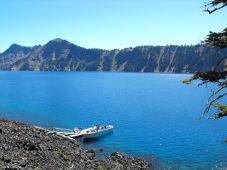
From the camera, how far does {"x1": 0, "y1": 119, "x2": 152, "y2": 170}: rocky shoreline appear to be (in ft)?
131

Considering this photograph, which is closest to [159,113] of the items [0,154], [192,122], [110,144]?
[192,122]

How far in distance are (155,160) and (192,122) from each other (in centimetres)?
4137

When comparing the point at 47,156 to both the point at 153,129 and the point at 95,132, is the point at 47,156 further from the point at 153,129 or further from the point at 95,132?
the point at 153,129

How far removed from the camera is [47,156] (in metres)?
44.2

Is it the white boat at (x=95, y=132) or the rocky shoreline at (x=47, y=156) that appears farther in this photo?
the white boat at (x=95, y=132)

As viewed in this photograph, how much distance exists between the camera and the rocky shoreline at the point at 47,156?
39.9 m

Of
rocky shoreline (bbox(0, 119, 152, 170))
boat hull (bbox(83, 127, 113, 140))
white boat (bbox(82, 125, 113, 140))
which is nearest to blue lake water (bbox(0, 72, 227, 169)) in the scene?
boat hull (bbox(83, 127, 113, 140))

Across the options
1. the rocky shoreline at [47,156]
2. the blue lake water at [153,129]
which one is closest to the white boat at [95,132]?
the blue lake water at [153,129]

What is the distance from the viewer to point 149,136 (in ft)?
239

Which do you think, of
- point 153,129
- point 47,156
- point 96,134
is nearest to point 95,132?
point 96,134

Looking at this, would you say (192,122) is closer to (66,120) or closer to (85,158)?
(66,120)

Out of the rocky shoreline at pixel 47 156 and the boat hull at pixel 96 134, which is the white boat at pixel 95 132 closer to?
the boat hull at pixel 96 134

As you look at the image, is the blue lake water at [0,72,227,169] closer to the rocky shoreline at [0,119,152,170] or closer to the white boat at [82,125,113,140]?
the white boat at [82,125,113,140]

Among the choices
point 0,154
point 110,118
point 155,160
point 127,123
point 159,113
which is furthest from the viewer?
point 159,113
